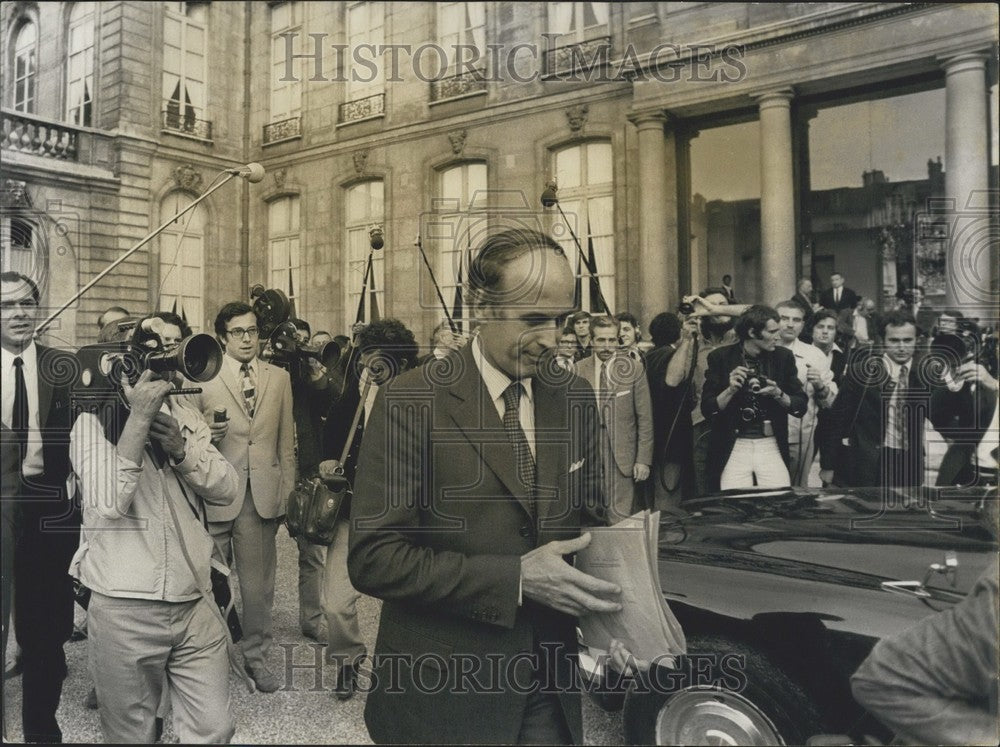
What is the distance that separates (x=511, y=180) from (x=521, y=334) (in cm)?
96

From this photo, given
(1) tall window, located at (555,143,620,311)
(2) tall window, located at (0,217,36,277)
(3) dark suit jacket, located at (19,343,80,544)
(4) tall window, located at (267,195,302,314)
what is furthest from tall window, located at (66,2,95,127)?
(1) tall window, located at (555,143,620,311)

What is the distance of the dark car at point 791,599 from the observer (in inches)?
86.3

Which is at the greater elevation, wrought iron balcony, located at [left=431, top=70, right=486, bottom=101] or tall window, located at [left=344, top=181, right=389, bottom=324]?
wrought iron balcony, located at [left=431, top=70, right=486, bottom=101]

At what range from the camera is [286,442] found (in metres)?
2.98

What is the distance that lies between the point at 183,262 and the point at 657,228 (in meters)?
1.71

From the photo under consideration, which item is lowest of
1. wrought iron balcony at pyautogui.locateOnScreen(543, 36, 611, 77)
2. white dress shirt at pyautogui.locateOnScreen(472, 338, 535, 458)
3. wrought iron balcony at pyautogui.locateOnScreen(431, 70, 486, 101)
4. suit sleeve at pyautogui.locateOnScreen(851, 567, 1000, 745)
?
suit sleeve at pyautogui.locateOnScreen(851, 567, 1000, 745)

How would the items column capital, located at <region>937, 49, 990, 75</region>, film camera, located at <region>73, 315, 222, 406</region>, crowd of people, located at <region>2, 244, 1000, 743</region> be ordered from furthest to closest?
column capital, located at <region>937, 49, 990, 75</region>
film camera, located at <region>73, 315, 222, 406</region>
crowd of people, located at <region>2, 244, 1000, 743</region>

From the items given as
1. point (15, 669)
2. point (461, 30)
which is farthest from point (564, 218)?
point (15, 669)

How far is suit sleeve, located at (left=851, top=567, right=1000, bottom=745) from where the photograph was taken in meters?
1.79

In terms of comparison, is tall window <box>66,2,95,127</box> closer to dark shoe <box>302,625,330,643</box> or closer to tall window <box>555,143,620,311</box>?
tall window <box>555,143,620,311</box>

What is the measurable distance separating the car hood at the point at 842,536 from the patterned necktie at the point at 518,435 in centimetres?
74

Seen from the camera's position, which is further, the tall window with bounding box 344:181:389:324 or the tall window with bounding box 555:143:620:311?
the tall window with bounding box 344:181:389:324

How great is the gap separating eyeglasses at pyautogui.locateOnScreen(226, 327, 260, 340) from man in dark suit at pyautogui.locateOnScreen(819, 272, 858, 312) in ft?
6.65

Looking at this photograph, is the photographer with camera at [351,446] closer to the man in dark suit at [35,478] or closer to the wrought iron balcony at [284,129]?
the wrought iron balcony at [284,129]
